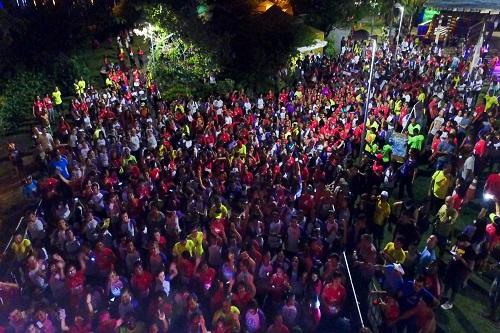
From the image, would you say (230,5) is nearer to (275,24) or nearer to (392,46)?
(275,24)

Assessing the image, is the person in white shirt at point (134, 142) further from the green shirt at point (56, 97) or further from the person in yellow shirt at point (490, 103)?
the person in yellow shirt at point (490, 103)

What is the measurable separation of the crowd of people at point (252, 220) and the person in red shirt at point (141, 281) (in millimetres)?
21

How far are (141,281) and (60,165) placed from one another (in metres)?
4.70

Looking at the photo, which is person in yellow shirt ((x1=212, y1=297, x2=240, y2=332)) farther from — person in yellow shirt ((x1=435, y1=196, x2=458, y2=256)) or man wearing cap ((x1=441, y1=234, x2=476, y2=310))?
person in yellow shirt ((x1=435, y1=196, x2=458, y2=256))

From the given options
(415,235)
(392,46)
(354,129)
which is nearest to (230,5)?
(354,129)

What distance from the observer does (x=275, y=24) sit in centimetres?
1881

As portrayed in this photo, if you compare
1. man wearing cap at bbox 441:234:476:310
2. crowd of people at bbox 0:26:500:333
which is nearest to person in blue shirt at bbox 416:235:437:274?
crowd of people at bbox 0:26:500:333

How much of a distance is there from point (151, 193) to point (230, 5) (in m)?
12.4

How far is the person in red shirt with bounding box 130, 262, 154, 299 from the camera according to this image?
7.56m

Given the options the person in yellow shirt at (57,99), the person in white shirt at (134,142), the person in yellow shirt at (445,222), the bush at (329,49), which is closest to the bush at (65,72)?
the person in yellow shirt at (57,99)

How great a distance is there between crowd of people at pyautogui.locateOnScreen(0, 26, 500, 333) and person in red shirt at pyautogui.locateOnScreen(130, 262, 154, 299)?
0.02m

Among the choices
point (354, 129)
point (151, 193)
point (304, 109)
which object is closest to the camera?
point (151, 193)

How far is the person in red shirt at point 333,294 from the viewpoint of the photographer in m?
7.04

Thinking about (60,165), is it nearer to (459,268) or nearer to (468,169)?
(459,268)
